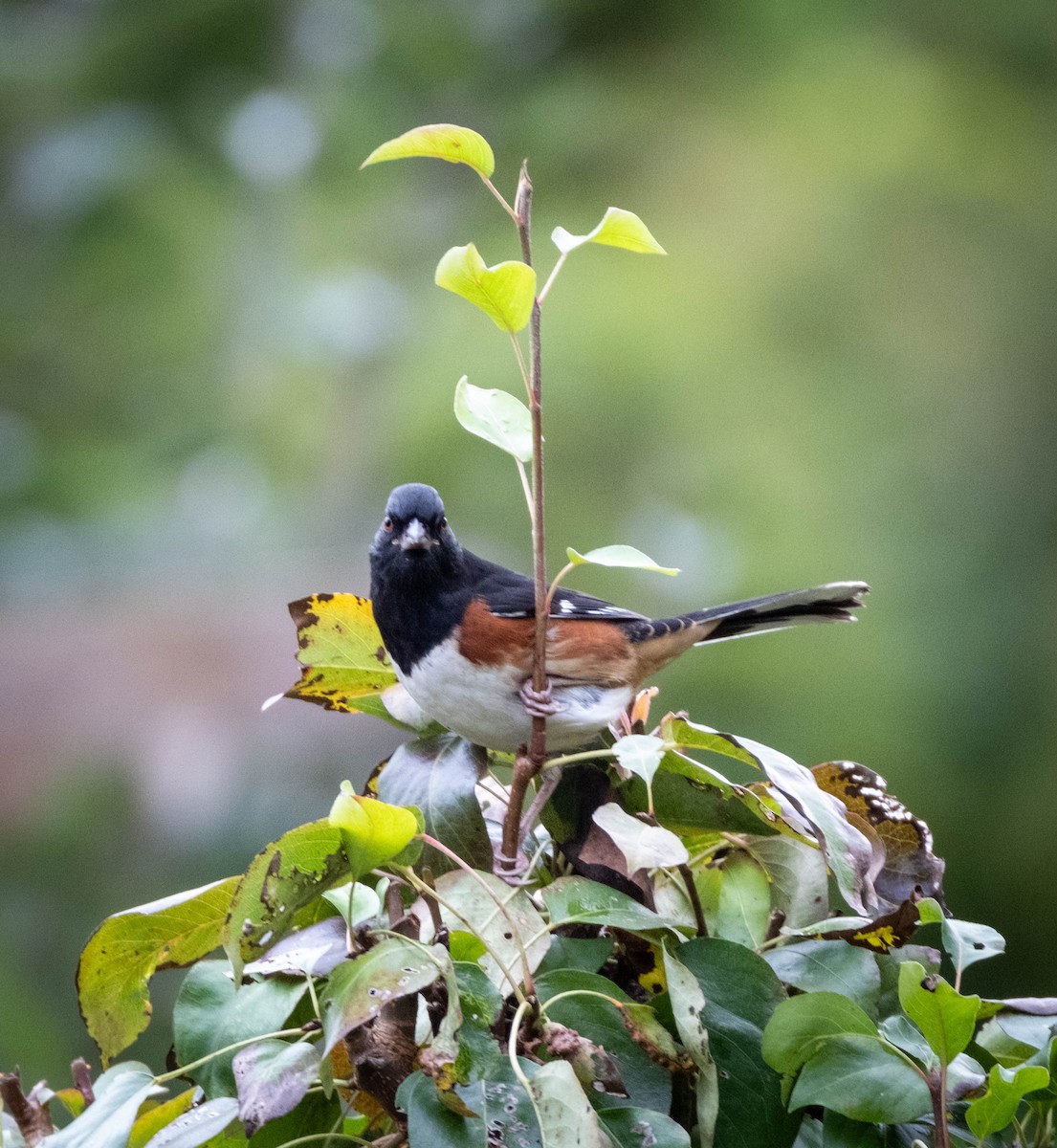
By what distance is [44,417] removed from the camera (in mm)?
2377

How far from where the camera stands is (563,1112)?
1.58 ft

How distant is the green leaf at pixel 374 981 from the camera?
47 cm

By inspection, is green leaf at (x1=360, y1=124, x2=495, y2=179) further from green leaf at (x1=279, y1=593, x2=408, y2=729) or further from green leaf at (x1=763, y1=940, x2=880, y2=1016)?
green leaf at (x1=763, y1=940, x2=880, y2=1016)

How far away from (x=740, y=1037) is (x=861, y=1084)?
0.06 meters

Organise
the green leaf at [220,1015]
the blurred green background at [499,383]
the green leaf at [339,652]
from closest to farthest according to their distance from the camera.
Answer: the green leaf at [220,1015] < the green leaf at [339,652] < the blurred green background at [499,383]

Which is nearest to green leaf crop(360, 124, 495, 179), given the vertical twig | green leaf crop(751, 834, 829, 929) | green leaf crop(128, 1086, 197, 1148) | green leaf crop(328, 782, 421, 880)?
the vertical twig

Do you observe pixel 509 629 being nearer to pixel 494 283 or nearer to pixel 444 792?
pixel 444 792

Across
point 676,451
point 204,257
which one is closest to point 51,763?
point 204,257

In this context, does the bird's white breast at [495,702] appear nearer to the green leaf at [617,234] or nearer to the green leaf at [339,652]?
the green leaf at [339,652]

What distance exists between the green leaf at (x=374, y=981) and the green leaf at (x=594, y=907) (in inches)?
3.1

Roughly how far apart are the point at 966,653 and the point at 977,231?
88cm

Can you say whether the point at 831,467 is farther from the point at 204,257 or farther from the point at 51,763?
the point at 51,763

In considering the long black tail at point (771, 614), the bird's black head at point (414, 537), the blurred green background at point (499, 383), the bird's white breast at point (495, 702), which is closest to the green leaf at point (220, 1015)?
the bird's white breast at point (495, 702)

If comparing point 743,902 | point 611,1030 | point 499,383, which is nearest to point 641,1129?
point 611,1030
